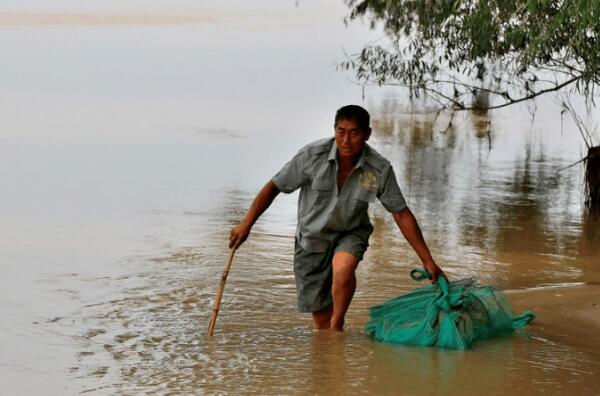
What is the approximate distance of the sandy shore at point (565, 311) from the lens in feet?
26.3

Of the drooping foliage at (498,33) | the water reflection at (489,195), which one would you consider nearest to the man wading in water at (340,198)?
the drooping foliage at (498,33)

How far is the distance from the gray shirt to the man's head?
4.1 inches

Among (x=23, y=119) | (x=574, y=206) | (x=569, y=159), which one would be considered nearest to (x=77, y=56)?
(x=23, y=119)

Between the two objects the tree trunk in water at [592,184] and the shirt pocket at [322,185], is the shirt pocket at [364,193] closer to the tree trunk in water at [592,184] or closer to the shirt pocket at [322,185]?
the shirt pocket at [322,185]

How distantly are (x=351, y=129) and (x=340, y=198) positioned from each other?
424 mm

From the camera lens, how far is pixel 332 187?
24.2 feet

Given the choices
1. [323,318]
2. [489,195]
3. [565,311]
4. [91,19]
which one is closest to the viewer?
[323,318]

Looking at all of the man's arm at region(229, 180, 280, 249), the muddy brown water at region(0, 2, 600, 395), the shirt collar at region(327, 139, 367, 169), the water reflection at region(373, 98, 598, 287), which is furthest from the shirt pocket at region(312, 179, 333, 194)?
the water reflection at region(373, 98, 598, 287)

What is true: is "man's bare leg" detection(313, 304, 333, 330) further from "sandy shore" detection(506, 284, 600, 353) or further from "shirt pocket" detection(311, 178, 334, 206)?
"sandy shore" detection(506, 284, 600, 353)

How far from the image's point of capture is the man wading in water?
7.34 metres

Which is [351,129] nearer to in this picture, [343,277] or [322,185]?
[322,185]

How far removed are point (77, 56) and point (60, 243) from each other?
67.7 ft

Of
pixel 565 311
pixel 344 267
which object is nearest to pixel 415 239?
pixel 344 267

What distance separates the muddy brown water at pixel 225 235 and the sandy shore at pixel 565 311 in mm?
135
